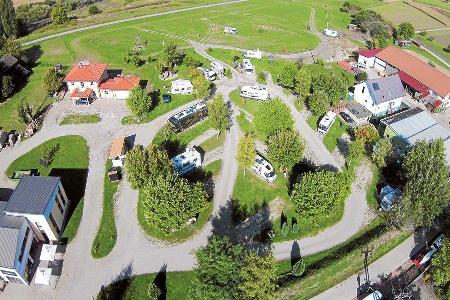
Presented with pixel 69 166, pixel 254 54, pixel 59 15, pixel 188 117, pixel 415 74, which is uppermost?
pixel 59 15

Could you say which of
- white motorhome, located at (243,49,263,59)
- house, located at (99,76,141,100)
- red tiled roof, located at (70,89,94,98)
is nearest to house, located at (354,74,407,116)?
white motorhome, located at (243,49,263,59)

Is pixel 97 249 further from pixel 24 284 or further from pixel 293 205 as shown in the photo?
pixel 293 205

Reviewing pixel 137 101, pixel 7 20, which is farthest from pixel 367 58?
pixel 7 20

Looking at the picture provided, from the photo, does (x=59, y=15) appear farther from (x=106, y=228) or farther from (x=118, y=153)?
(x=106, y=228)

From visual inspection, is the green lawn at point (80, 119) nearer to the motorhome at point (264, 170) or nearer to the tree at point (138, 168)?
the tree at point (138, 168)

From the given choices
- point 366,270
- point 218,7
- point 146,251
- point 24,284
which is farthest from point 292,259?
point 218,7

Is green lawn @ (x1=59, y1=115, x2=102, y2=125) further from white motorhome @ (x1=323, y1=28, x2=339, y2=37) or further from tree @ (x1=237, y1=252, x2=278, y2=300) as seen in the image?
white motorhome @ (x1=323, y1=28, x2=339, y2=37)
